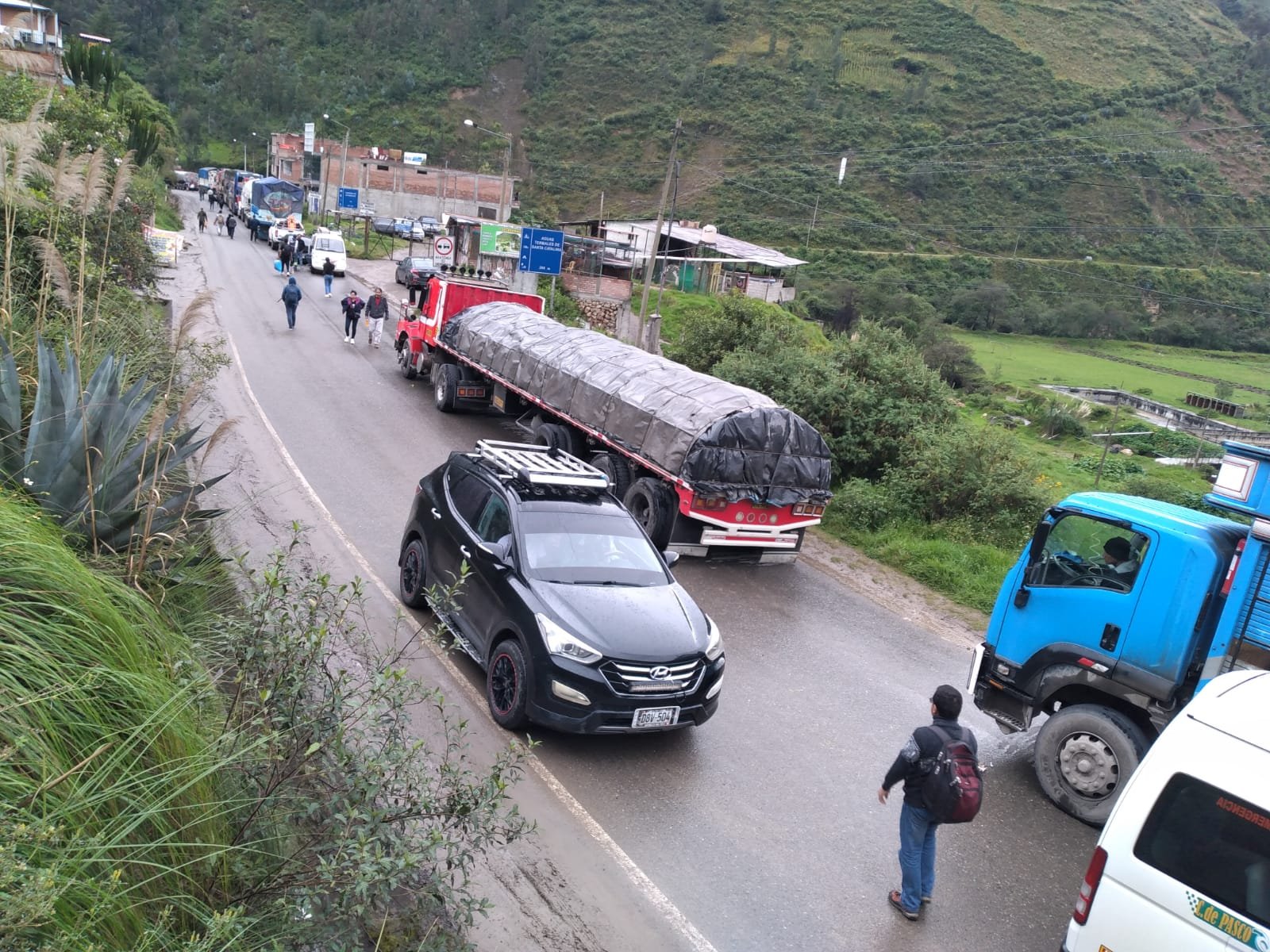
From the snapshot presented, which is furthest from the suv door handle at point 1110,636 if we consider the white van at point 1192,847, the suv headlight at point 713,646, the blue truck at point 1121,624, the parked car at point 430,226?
the parked car at point 430,226

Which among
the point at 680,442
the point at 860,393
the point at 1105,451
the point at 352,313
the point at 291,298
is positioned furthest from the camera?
the point at 291,298

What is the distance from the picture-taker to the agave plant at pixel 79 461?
5.21 m

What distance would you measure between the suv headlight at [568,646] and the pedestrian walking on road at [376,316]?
19339 mm

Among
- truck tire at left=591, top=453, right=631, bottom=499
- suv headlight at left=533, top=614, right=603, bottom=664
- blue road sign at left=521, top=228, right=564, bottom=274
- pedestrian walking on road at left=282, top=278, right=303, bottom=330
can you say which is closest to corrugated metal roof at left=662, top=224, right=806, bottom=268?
blue road sign at left=521, top=228, right=564, bottom=274

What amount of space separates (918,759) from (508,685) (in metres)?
3.04

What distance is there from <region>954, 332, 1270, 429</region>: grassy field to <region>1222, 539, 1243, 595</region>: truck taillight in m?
39.8

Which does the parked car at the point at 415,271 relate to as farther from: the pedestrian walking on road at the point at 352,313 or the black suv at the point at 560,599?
the black suv at the point at 560,599

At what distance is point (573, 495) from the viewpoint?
331 inches

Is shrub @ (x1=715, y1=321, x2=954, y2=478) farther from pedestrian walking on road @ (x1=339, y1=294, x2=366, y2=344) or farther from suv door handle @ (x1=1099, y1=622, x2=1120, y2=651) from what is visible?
pedestrian walking on road @ (x1=339, y1=294, x2=366, y2=344)

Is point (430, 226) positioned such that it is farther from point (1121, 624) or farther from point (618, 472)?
point (1121, 624)

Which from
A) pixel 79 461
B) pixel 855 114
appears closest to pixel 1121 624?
pixel 79 461

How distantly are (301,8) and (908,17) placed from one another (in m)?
87.8

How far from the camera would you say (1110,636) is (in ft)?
23.4

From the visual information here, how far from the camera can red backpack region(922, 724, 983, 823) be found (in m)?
5.27
